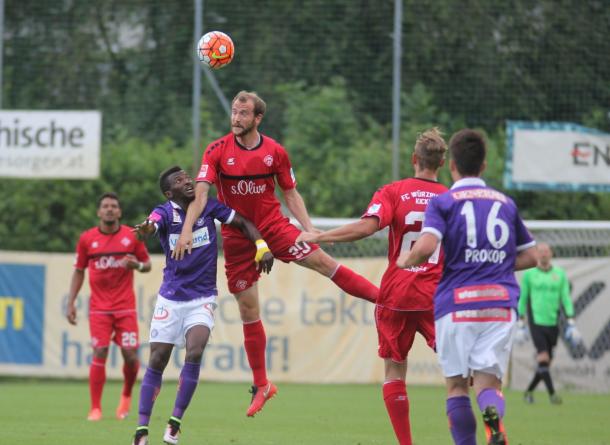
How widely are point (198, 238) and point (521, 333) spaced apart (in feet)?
30.3

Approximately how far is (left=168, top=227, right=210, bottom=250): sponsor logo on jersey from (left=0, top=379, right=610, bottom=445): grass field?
6.42ft

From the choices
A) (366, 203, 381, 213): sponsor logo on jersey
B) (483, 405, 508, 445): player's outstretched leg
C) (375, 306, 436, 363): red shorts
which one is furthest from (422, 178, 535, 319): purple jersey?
(375, 306, 436, 363): red shorts

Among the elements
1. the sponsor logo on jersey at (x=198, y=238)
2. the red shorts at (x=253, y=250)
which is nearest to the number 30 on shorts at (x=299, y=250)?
the red shorts at (x=253, y=250)

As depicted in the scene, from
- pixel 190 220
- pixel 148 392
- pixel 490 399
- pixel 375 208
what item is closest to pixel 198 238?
pixel 190 220

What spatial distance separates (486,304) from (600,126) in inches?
541

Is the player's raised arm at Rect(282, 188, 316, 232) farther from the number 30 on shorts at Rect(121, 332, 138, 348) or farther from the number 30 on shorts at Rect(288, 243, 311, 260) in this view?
the number 30 on shorts at Rect(121, 332, 138, 348)

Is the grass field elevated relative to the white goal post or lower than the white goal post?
lower

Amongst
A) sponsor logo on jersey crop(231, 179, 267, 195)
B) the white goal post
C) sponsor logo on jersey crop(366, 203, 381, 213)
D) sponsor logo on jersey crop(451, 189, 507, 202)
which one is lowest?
sponsor logo on jersey crop(451, 189, 507, 202)

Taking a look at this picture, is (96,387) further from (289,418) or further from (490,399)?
(490,399)

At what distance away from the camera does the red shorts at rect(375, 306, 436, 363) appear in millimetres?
9438

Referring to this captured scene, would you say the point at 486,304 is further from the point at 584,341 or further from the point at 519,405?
the point at 584,341

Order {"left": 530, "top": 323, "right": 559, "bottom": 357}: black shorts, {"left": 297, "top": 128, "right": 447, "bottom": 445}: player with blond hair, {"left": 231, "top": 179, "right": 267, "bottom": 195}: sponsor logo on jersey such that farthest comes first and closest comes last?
{"left": 530, "top": 323, "right": 559, "bottom": 357}: black shorts, {"left": 231, "top": 179, "right": 267, "bottom": 195}: sponsor logo on jersey, {"left": 297, "top": 128, "right": 447, "bottom": 445}: player with blond hair

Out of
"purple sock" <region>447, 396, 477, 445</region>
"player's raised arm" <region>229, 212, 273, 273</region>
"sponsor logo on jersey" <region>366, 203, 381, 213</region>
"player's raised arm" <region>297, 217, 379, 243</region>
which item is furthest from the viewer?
"player's raised arm" <region>229, 212, 273, 273</region>

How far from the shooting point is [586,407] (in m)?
16.4
